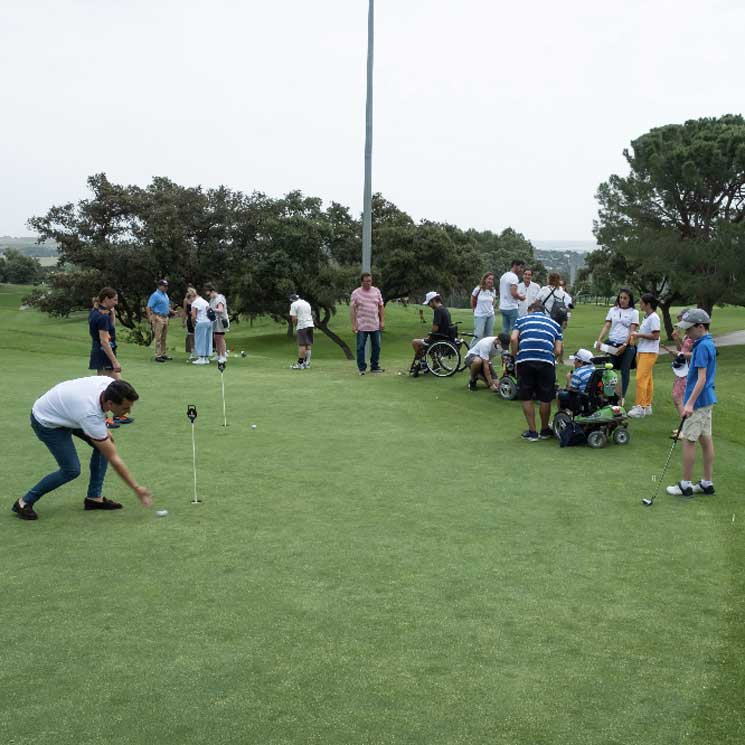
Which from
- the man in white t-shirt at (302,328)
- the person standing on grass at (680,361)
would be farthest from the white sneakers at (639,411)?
the man in white t-shirt at (302,328)

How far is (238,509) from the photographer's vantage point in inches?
322

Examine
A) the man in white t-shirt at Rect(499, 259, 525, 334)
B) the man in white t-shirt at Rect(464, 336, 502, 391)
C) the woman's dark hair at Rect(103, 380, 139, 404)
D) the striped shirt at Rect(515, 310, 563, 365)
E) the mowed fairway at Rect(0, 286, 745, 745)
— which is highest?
the man in white t-shirt at Rect(499, 259, 525, 334)

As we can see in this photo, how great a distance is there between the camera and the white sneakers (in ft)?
42.9

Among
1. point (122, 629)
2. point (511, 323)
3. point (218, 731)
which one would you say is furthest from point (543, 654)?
point (511, 323)

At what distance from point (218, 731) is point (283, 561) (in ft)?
8.04

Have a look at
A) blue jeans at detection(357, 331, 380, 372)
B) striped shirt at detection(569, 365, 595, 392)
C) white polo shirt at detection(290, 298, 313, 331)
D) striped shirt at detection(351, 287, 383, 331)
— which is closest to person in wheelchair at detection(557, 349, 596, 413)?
striped shirt at detection(569, 365, 595, 392)

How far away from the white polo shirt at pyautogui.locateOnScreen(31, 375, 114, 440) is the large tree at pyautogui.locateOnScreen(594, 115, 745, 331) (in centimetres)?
3226

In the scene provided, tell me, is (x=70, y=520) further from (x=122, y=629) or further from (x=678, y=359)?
(x=678, y=359)

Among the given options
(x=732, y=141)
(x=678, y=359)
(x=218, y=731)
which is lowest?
(x=218, y=731)

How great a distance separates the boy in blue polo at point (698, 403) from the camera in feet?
28.4

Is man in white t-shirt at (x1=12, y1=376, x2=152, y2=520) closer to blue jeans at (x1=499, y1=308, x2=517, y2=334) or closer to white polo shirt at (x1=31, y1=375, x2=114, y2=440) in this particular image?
white polo shirt at (x1=31, y1=375, x2=114, y2=440)

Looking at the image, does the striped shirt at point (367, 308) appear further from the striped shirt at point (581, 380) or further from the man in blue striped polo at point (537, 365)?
the striped shirt at point (581, 380)

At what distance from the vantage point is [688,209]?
3872 cm

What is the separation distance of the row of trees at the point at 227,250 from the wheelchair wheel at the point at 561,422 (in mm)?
35600
